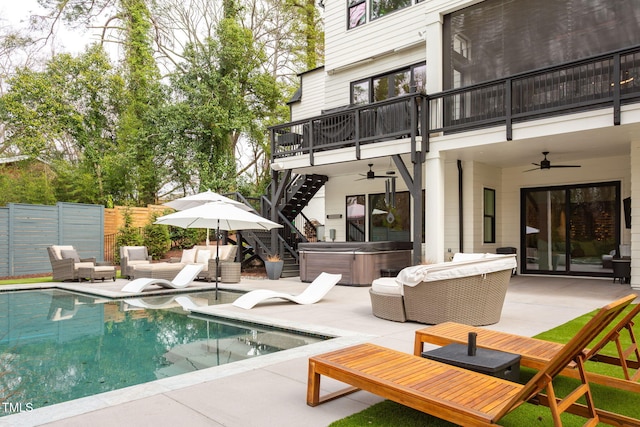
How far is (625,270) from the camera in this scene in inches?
373

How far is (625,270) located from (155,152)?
17583 millimetres

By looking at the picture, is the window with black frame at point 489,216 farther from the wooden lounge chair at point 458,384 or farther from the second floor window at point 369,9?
the wooden lounge chair at point 458,384

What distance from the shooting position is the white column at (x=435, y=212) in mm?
9609

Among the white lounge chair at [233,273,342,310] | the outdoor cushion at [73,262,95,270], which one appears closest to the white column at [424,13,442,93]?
the white lounge chair at [233,273,342,310]

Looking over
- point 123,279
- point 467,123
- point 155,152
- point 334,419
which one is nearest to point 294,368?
point 334,419

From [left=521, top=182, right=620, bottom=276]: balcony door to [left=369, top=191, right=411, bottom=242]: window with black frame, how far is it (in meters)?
3.08

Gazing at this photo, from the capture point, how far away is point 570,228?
11.3 metres

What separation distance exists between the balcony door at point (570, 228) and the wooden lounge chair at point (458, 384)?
9491mm

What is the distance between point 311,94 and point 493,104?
812 centimetres

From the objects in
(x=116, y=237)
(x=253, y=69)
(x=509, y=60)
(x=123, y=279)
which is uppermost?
(x=253, y=69)

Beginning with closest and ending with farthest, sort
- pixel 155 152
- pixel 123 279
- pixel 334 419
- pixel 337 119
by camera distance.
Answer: pixel 334 419
pixel 337 119
pixel 123 279
pixel 155 152

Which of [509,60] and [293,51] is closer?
[509,60]

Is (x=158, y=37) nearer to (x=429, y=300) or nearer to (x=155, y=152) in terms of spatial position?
(x=155, y=152)

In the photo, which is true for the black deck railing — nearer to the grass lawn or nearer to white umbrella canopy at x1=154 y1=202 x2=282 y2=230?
A: white umbrella canopy at x1=154 y1=202 x2=282 y2=230
